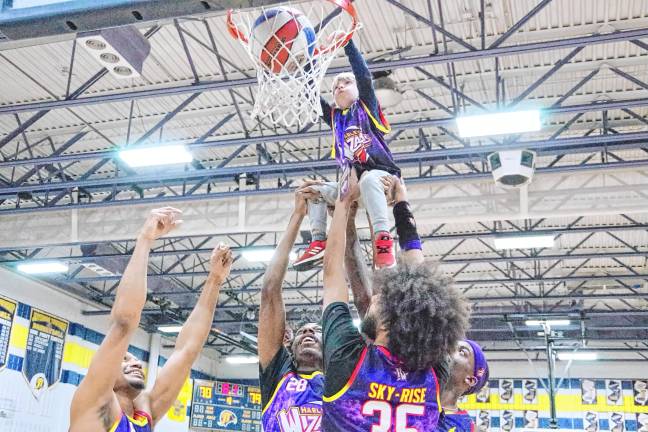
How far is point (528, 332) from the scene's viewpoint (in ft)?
83.6

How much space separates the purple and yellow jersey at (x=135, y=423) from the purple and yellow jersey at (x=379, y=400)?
43.8 inches

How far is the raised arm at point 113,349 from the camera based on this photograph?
3.12 meters

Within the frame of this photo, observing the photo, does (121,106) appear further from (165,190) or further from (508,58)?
(508,58)

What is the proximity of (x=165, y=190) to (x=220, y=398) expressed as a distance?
792cm

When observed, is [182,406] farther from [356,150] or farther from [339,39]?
[356,150]

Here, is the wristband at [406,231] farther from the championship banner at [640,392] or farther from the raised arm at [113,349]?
the championship banner at [640,392]

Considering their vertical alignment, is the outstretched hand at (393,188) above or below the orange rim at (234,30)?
below

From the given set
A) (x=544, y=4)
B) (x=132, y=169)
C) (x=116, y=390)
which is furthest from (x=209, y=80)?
(x=116, y=390)

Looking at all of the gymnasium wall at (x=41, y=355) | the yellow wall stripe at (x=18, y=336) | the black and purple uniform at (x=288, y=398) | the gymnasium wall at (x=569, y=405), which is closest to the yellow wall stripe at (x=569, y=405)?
the gymnasium wall at (x=569, y=405)

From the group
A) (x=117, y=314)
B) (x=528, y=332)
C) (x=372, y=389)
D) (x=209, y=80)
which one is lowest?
(x=372, y=389)

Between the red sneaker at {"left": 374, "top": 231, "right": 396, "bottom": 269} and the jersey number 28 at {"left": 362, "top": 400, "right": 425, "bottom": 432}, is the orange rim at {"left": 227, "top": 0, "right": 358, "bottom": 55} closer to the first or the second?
the red sneaker at {"left": 374, "top": 231, "right": 396, "bottom": 269}

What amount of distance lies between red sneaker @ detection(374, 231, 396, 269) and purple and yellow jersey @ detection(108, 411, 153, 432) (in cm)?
140

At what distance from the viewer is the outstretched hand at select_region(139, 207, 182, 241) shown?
3.34 meters

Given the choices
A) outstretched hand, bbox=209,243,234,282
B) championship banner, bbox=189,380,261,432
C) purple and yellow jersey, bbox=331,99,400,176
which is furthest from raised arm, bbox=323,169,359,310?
championship banner, bbox=189,380,261,432
